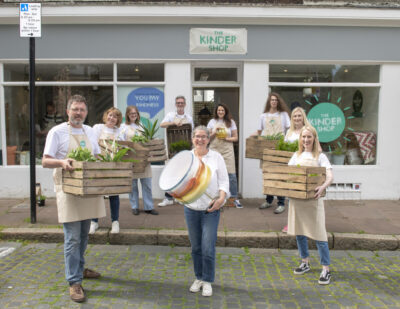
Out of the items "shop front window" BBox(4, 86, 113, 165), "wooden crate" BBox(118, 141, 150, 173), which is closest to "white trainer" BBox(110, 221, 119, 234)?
"wooden crate" BBox(118, 141, 150, 173)

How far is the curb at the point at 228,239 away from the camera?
6340 millimetres

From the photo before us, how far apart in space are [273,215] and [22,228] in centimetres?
423

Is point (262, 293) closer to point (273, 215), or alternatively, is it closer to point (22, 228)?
point (273, 215)

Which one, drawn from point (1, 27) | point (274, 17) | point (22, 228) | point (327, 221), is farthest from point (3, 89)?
point (327, 221)

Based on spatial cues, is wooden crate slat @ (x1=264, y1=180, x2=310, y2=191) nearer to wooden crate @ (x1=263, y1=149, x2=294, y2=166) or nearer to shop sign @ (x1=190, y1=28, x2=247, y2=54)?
wooden crate @ (x1=263, y1=149, x2=294, y2=166)

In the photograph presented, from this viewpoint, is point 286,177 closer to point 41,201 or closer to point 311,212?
point 311,212

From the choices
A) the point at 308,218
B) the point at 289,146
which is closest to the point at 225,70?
the point at 289,146

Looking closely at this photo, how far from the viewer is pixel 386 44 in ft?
29.5

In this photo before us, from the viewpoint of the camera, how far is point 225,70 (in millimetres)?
9305

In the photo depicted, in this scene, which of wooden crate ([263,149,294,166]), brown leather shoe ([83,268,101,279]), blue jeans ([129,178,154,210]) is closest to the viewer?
brown leather shoe ([83,268,101,279])

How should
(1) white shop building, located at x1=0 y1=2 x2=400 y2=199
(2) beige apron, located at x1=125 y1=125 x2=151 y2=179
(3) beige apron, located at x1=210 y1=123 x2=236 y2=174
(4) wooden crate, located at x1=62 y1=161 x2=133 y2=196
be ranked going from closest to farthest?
(4) wooden crate, located at x1=62 y1=161 x2=133 y2=196, (2) beige apron, located at x1=125 y1=125 x2=151 y2=179, (3) beige apron, located at x1=210 y1=123 x2=236 y2=174, (1) white shop building, located at x1=0 y1=2 x2=400 y2=199

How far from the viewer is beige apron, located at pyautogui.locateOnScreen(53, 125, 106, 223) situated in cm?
449

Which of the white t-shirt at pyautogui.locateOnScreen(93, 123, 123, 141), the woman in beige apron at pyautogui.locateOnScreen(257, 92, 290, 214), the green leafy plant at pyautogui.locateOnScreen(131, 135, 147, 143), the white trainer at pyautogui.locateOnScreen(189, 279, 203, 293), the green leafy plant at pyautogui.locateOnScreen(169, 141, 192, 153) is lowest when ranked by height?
the white trainer at pyautogui.locateOnScreen(189, 279, 203, 293)

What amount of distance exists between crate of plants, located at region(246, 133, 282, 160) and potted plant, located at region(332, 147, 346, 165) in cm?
252
